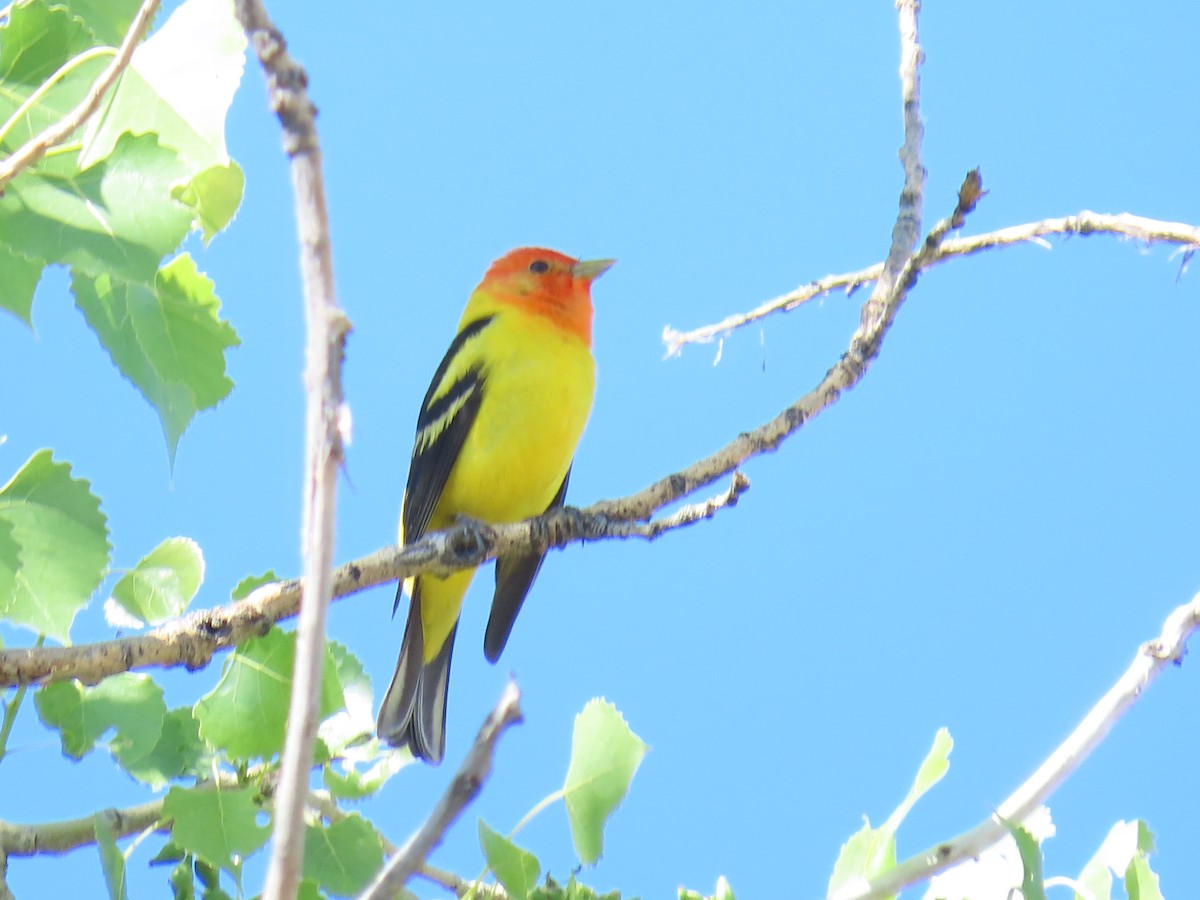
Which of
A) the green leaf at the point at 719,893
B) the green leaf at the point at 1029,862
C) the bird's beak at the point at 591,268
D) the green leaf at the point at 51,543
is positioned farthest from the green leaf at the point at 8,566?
the bird's beak at the point at 591,268

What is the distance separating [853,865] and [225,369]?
111 cm

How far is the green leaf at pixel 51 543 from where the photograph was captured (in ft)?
5.63

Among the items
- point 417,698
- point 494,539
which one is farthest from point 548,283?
point 494,539

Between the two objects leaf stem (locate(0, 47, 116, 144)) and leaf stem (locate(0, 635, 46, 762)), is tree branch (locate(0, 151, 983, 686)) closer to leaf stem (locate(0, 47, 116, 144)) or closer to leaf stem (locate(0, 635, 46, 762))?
leaf stem (locate(0, 635, 46, 762))

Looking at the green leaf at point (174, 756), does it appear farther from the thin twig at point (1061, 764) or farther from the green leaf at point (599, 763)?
the thin twig at point (1061, 764)

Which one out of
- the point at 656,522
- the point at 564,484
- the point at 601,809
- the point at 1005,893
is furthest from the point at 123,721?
the point at 564,484

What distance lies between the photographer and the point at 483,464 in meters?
3.22

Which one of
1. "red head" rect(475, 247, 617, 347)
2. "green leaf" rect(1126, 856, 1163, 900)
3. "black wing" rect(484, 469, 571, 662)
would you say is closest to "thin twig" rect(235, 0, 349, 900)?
"green leaf" rect(1126, 856, 1163, 900)

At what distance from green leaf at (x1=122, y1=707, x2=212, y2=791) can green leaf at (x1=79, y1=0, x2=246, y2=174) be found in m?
0.85

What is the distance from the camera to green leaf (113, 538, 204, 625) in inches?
76.8

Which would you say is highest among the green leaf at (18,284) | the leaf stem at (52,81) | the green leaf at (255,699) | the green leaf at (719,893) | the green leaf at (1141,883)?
the leaf stem at (52,81)

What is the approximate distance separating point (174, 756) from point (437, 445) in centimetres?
138

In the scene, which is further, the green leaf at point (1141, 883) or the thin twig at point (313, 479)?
the green leaf at point (1141, 883)

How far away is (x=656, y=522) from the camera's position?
201 cm
